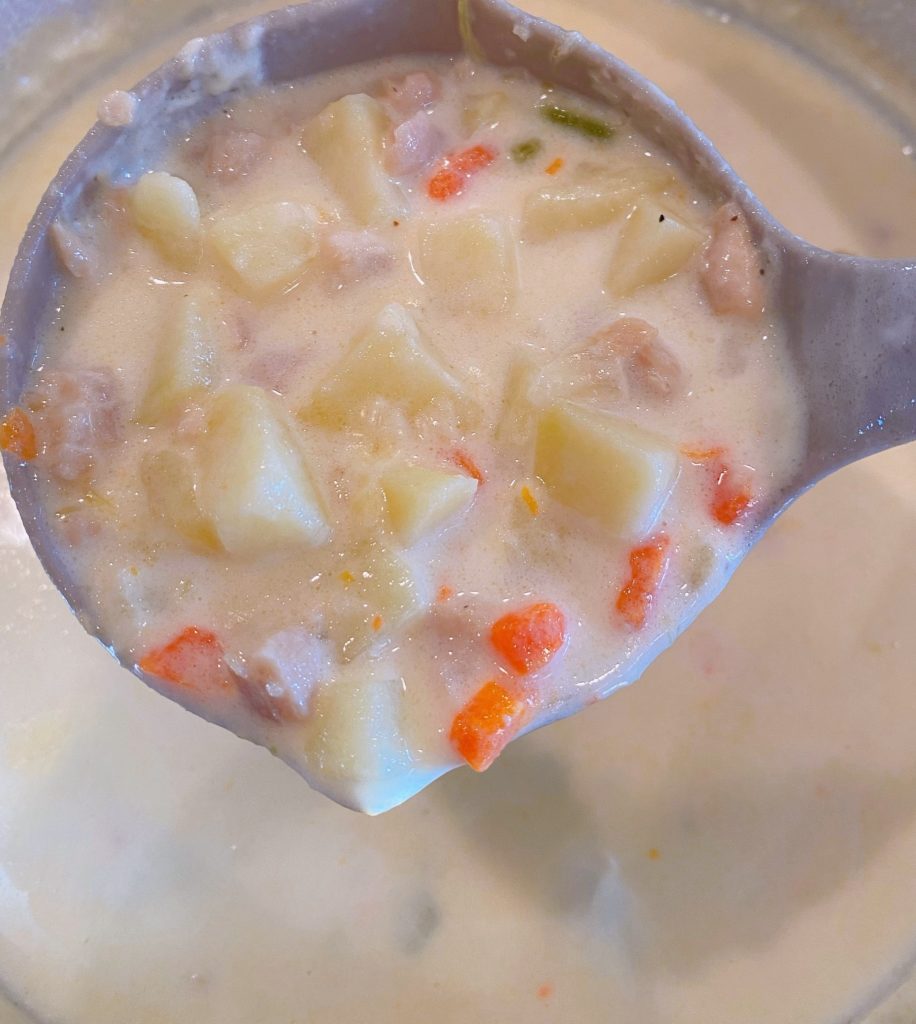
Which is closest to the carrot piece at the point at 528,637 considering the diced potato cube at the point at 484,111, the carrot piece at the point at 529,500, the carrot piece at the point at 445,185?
the carrot piece at the point at 529,500

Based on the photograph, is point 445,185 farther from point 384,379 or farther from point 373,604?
point 373,604

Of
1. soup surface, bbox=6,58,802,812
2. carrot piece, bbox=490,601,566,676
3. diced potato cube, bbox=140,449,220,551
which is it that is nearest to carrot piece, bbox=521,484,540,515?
soup surface, bbox=6,58,802,812

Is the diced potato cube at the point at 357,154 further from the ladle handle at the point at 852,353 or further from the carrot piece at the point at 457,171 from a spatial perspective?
the ladle handle at the point at 852,353

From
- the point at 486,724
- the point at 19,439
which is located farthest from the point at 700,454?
the point at 19,439

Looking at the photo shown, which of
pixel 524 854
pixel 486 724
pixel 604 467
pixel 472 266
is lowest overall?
pixel 524 854

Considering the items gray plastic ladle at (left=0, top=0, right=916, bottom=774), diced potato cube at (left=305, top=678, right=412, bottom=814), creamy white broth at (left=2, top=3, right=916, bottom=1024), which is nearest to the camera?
diced potato cube at (left=305, top=678, right=412, bottom=814)

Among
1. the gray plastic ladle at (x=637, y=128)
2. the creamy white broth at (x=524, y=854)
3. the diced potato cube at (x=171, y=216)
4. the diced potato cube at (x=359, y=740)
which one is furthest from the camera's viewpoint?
the creamy white broth at (x=524, y=854)

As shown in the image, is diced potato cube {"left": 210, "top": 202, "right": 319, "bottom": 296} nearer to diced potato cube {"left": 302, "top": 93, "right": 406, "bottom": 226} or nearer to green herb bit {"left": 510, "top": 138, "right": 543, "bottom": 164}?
diced potato cube {"left": 302, "top": 93, "right": 406, "bottom": 226}
